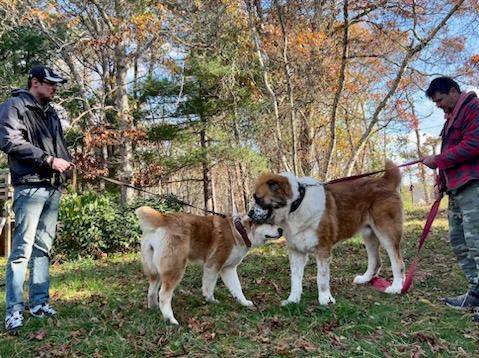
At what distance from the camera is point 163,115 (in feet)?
49.7

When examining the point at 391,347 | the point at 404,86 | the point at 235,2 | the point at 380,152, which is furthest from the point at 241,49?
the point at 380,152

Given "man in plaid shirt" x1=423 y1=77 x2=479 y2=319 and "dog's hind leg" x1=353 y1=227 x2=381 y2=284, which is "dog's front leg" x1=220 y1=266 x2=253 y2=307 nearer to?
"dog's hind leg" x1=353 y1=227 x2=381 y2=284

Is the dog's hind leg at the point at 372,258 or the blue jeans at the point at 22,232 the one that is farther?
the dog's hind leg at the point at 372,258

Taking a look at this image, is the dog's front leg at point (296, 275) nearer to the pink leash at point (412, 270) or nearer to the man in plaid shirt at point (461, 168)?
the pink leash at point (412, 270)

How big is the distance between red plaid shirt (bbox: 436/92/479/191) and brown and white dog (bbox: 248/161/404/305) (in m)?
0.93

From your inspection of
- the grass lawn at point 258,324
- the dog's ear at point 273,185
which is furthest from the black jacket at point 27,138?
the dog's ear at point 273,185

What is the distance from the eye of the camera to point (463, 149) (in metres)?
3.77

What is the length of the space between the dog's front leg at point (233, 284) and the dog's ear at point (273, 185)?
1.14 m

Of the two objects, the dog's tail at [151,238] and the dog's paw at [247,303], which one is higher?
the dog's tail at [151,238]

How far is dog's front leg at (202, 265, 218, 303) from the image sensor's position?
15.2ft

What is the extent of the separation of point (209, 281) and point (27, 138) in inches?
94.5

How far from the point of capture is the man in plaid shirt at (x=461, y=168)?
3820 mm

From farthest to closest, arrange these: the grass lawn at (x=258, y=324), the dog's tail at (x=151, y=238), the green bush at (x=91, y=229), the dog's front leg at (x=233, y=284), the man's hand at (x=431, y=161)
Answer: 1. the green bush at (x=91, y=229)
2. the dog's front leg at (x=233, y=284)
3. the dog's tail at (x=151, y=238)
4. the man's hand at (x=431, y=161)
5. the grass lawn at (x=258, y=324)

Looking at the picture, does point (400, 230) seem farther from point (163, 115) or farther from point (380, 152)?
point (380, 152)
